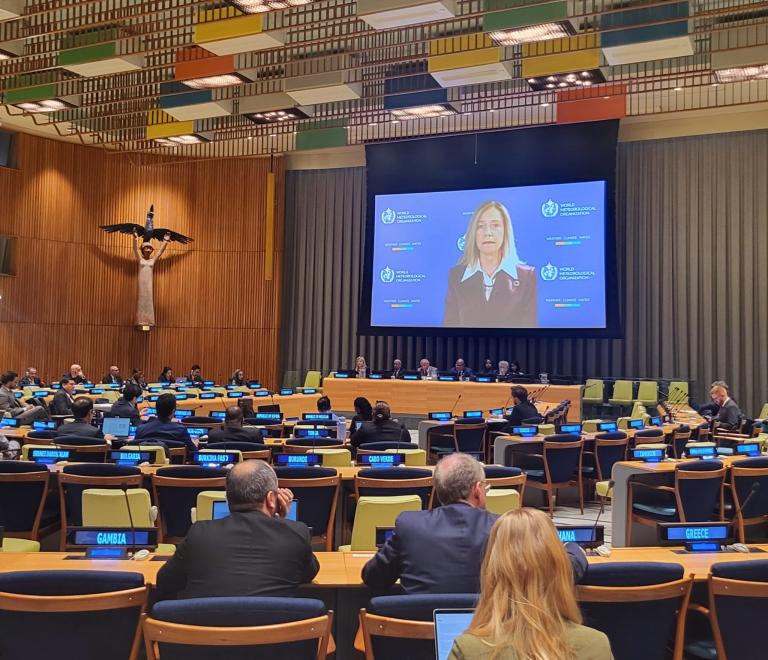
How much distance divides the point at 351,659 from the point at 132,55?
11.0 metres

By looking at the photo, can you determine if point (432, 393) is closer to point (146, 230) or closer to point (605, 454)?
point (605, 454)

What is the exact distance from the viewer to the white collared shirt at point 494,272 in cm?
1603

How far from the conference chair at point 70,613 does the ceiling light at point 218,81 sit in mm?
11117

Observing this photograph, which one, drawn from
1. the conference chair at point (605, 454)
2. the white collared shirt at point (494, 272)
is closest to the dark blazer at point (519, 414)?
the conference chair at point (605, 454)

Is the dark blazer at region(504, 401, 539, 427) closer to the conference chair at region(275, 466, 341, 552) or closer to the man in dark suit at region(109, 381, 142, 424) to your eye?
the man in dark suit at region(109, 381, 142, 424)

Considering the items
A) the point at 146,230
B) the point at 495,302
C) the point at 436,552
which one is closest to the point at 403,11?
the point at 495,302

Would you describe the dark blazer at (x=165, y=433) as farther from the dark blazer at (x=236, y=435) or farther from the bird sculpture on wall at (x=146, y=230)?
the bird sculpture on wall at (x=146, y=230)

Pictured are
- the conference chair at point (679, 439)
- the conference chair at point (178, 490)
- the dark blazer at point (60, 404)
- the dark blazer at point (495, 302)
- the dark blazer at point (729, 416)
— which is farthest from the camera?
the dark blazer at point (495, 302)

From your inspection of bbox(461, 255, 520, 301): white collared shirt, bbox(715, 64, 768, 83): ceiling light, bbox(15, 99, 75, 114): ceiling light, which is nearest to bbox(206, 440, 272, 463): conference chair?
bbox(715, 64, 768, 83): ceiling light

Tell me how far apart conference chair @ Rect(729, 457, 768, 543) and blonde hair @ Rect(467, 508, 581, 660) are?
4199mm

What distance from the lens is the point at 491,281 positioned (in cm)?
1620

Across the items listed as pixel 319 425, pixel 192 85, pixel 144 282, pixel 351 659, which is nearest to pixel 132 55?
pixel 192 85

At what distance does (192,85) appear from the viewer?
12.9 m

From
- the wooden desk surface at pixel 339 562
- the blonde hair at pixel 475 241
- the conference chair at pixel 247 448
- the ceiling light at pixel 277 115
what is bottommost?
the wooden desk surface at pixel 339 562
